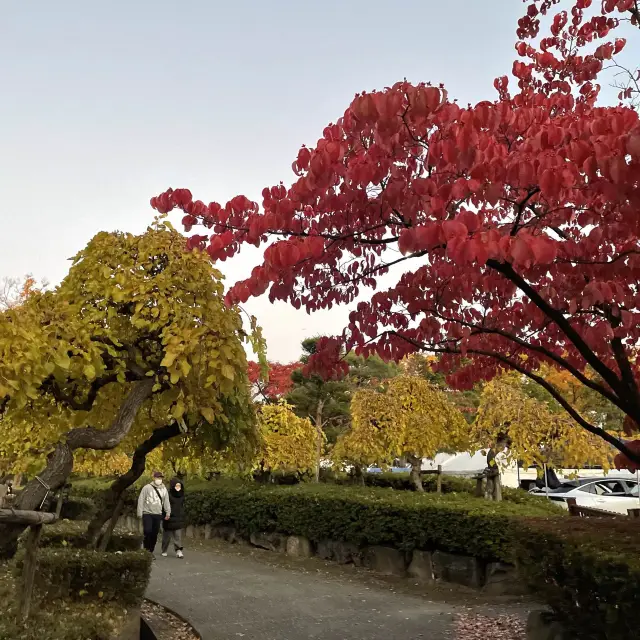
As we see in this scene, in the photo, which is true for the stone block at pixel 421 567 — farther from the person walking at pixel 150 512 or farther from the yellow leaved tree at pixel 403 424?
the yellow leaved tree at pixel 403 424

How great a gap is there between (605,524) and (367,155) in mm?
4449

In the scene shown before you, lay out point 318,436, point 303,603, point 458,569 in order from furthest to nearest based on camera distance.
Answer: point 318,436 → point 458,569 → point 303,603

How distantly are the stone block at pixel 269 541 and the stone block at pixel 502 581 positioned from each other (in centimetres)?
518

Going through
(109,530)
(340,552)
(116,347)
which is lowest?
(340,552)

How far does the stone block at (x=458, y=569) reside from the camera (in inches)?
355

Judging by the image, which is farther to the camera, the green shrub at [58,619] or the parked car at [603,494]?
the parked car at [603,494]

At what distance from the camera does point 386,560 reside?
10.5 meters

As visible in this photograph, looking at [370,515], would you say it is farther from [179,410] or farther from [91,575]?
[179,410]

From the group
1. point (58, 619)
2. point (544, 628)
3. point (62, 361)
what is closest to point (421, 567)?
point (544, 628)

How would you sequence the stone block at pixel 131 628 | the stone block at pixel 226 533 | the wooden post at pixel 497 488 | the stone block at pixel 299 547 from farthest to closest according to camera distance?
the stone block at pixel 226 533 → the wooden post at pixel 497 488 → the stone block at pixel 299 547 → the stone block at pixel 131 628

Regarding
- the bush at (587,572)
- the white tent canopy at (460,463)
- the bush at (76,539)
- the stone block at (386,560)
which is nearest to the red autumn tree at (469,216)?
the bush at (587,572)

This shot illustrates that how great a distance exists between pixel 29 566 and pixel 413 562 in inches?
282

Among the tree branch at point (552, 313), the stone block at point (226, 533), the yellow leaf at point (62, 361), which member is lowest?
the stone block at point (226, 533)

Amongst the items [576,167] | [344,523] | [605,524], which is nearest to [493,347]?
[605,524]
